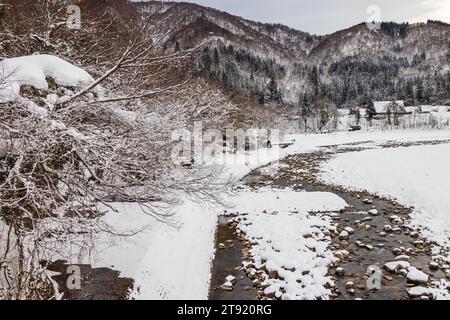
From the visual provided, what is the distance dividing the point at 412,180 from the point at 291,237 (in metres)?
9.49

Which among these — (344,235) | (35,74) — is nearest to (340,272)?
(344,235)

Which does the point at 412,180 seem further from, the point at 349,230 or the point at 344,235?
the point at 344,235

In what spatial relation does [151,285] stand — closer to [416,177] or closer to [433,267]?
[433,267]

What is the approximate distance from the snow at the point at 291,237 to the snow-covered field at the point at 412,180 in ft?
9.60

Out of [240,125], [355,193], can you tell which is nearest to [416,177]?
[355,193]

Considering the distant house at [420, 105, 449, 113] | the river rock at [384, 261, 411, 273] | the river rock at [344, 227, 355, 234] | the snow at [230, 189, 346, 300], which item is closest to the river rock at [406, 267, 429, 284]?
the river rock at [384, 261, 411, 273]

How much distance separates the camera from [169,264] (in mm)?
9078

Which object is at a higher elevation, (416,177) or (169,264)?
(416,177)

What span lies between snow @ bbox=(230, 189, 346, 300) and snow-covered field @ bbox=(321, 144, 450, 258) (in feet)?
9.60

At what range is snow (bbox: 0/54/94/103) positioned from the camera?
17.8 feet

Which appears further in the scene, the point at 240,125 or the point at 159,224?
the point at 240,125

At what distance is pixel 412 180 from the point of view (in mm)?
17766

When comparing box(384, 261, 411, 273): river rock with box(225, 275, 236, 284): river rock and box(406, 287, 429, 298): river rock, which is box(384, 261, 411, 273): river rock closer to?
box(406, 287, 429, 298): river rock
